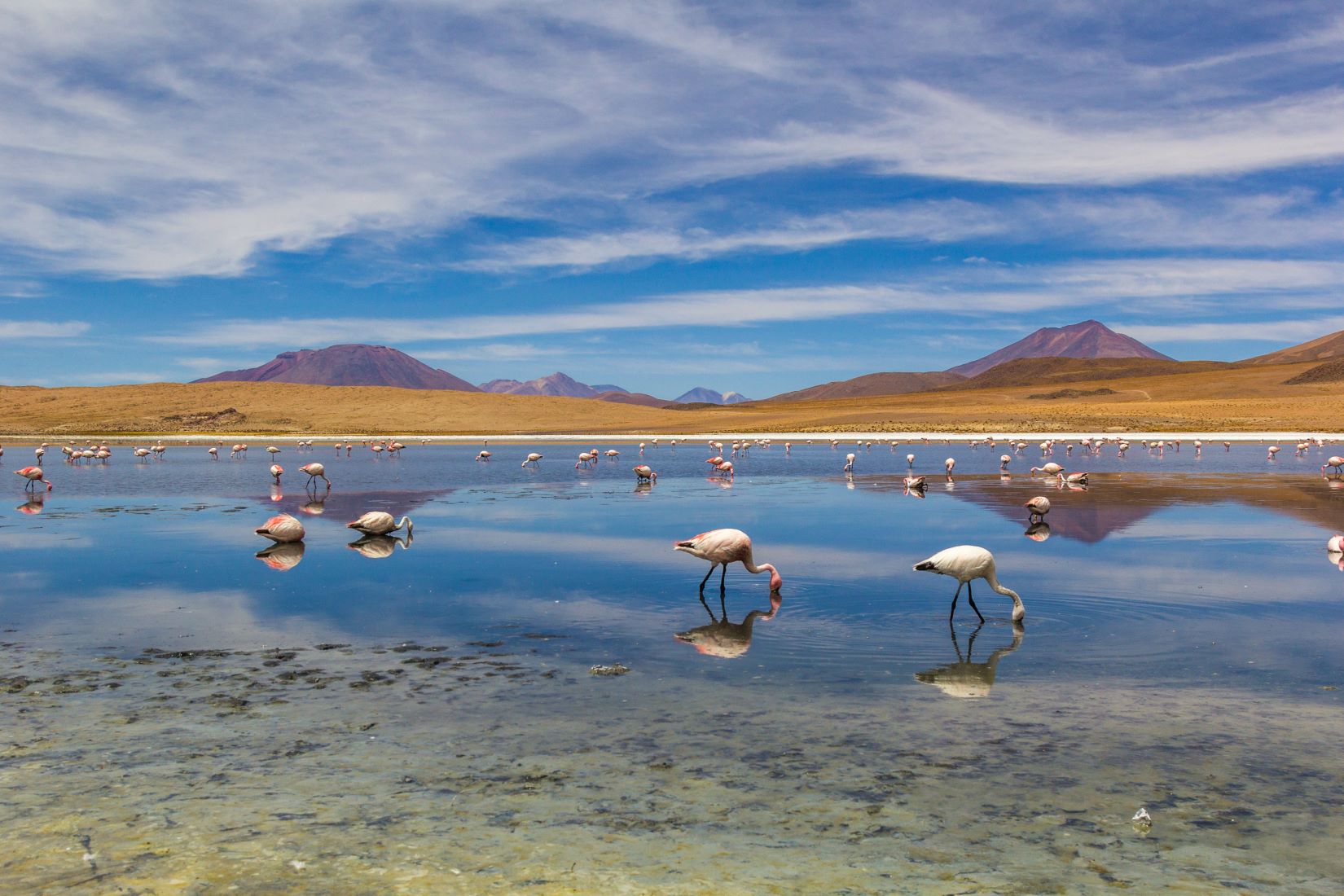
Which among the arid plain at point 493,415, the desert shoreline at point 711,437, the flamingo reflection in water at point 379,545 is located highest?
the arid plain at point 493,415

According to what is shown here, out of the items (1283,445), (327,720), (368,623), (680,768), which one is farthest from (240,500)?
(1283,445)

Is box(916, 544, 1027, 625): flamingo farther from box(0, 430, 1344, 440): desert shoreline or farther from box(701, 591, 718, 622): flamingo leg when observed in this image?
box(0, 430, 1344, 440): desert shoreline

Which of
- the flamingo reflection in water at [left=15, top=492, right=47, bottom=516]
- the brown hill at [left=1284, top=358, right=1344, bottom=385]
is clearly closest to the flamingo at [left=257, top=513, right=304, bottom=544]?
the flamingo reflection in water at [left=15, top=492, right=47, bottom=516]

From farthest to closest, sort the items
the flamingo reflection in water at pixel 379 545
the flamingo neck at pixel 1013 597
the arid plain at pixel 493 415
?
1. the arid plain at pixel 493 415
2. the flamingo reflection in water at pixel 379 545
3. the flamingo neck at pixel 1013 597

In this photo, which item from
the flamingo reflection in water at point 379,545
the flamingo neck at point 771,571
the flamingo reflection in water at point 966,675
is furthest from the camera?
the flamingo reflection in water at point 379,545

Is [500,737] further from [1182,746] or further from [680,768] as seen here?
[1182,746]

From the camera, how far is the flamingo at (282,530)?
18391 millimetres

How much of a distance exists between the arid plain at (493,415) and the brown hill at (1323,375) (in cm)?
1327

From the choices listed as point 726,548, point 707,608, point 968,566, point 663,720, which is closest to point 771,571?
point 726,548

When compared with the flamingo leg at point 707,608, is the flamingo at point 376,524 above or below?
above

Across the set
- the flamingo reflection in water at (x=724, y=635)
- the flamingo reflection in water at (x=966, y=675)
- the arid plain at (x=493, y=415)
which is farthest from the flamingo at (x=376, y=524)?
the arid plain at (x=493, y=415)

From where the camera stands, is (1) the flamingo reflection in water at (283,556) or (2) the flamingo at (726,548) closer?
(2) the flamingo at (726,548)

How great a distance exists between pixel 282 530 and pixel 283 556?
1026 mm

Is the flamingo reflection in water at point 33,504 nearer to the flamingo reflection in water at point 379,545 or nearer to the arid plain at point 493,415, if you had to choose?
the flamingo reflection in water at point 379,545
